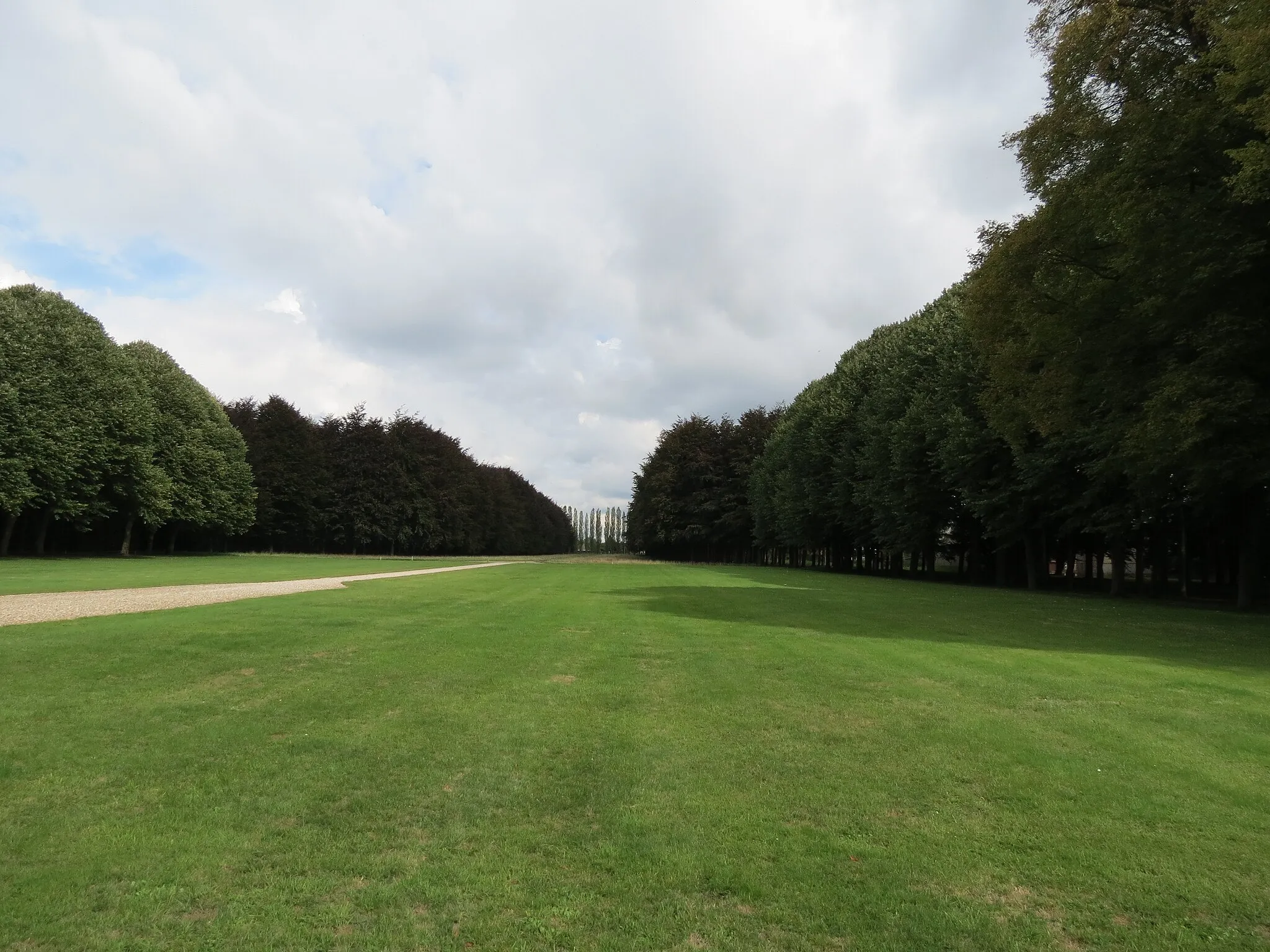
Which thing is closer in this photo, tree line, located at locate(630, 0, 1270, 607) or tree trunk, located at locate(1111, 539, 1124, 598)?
tree line, located at locate(630, 0, 1270, 607)

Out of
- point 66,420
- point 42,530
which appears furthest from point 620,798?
point 42,530

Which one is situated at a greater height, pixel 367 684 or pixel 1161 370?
pixel 1161 370

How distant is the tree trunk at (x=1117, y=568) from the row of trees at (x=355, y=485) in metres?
68.6

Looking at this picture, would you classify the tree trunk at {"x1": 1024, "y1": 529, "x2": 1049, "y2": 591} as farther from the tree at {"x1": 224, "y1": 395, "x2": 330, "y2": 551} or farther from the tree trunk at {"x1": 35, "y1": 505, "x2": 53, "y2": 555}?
the tree at {"x1": 224, "y1": 395, "x2": 330, "y2": 551}

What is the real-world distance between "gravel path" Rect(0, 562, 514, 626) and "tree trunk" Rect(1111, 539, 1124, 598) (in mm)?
33389

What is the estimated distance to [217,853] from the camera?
486cm

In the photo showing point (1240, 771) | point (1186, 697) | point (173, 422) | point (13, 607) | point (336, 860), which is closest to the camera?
point (336, 860)

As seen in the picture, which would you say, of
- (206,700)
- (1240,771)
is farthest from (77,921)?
(1240,771)

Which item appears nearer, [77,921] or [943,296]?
[77,921]

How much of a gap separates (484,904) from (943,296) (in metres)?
49.9

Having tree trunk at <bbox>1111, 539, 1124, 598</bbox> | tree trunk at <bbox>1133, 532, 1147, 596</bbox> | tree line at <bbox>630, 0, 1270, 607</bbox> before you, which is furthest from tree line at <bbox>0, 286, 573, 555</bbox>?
tree trunk at <bbox>1133, 532, 1147, 596</bbox>

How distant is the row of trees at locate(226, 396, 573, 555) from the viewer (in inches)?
2977

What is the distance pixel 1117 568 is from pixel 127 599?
128 ft

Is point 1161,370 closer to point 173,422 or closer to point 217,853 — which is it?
point 217,853
